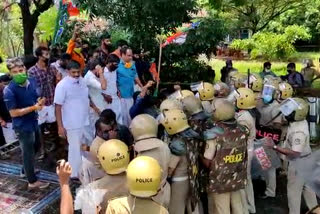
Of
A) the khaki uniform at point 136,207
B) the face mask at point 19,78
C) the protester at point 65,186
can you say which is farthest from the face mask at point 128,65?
the khaki uniform at point 136,207

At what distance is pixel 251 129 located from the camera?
5109 mm

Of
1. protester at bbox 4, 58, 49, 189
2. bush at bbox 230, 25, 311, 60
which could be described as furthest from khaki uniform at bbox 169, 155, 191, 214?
bush at bbox 230, 25, 311, 60

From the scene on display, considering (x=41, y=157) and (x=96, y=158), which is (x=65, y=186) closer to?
(x=96, y=158)

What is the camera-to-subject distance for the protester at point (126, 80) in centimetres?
667

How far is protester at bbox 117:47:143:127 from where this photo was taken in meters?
6.67

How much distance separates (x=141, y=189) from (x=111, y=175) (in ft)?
2.20

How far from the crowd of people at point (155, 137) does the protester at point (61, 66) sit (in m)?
0.02

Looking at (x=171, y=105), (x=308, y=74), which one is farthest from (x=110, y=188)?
(x=308, y=74)

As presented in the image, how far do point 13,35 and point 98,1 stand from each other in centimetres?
1630

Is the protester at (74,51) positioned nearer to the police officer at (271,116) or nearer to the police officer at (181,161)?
the police officer at (271,116)

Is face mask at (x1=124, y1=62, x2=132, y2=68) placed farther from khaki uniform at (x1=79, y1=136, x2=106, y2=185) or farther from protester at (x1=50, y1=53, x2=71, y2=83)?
khaki uniform at (x1=79, y1=136, x2=106, y2=185)

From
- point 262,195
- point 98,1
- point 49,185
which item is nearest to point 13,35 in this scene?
point 98,1

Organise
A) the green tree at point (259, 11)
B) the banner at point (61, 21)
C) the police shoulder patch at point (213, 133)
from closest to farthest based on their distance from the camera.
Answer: the police shoulder patch at point (213, 133) < the banner at point (61, 21) < the green tree at point (259, 11)

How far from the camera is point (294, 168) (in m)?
4.91
